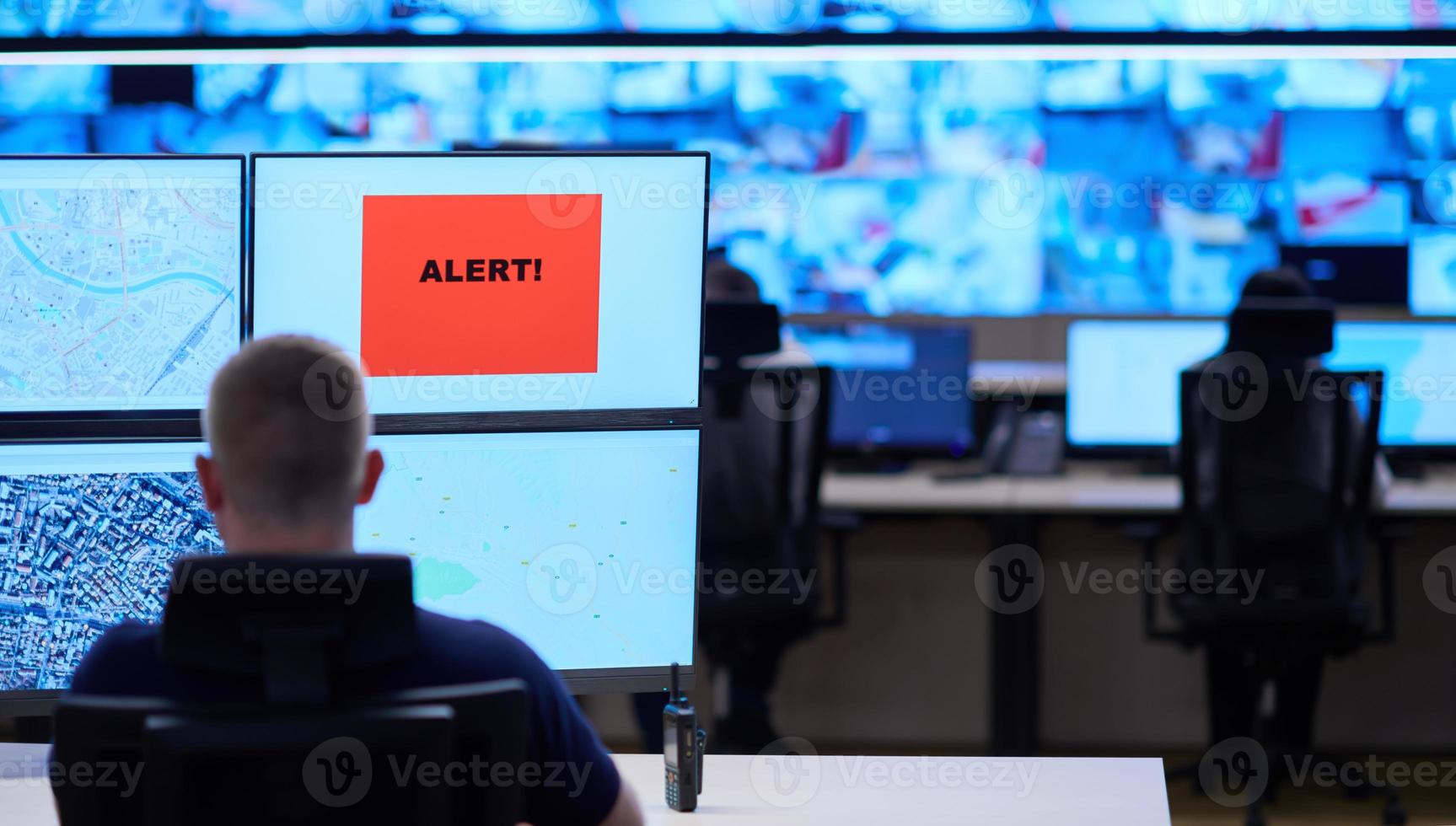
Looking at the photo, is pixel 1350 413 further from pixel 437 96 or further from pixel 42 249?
pixel 437 96

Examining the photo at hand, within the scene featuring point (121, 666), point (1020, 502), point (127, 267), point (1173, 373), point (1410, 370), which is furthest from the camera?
point (1173, 373)

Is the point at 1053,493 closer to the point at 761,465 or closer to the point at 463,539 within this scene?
the point at 761,465

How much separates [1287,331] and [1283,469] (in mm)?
328

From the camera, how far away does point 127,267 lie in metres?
1.84

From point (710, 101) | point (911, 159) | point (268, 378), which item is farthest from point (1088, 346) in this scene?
point (268, 378)

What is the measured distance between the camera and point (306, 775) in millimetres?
1076

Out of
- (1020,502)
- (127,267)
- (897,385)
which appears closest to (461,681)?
(127,267)

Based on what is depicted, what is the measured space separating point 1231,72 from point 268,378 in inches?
211

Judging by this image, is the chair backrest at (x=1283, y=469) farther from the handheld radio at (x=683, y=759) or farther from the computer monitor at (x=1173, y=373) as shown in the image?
the handheld radio at (x=683, y=759)

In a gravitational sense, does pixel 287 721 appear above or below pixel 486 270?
below

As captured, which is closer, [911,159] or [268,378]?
[268,378]

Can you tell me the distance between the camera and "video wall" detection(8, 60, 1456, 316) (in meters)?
5.76

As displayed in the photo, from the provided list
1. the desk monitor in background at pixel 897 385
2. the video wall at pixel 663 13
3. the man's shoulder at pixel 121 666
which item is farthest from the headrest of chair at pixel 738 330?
the man's shoulder at pixel 121 666

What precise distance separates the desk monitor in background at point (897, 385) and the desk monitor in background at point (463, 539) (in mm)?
2563
